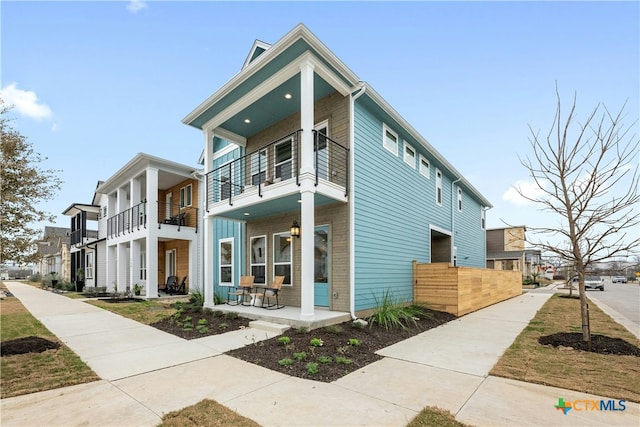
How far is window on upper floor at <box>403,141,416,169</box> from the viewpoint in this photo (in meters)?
12.1

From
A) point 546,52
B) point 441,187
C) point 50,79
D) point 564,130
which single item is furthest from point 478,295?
point 50,79

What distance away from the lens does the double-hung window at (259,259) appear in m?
10.9

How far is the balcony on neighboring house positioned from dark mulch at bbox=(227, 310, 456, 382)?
11.4 meters

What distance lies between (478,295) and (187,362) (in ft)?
35.7

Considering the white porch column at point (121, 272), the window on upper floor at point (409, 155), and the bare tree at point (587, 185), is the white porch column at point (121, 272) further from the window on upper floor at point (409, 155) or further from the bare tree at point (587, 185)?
the bare tree at point (587, 185)

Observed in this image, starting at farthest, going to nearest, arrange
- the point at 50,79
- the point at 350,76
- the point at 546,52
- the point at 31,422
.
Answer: the point at 50,79 → the point at 546,52 → the point at 350,76 → the point at 31,422

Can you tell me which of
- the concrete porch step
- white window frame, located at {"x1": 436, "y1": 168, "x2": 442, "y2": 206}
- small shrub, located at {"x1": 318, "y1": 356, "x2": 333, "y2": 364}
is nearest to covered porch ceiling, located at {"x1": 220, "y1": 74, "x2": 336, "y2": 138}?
the concrete porch step

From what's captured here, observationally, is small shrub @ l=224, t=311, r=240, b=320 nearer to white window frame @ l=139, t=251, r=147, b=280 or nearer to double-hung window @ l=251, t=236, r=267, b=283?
double-hung window @ l=251, t=236, r=267, b=283

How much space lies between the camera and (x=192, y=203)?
17.0 metres

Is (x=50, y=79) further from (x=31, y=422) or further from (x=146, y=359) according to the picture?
(x=31, y=422)

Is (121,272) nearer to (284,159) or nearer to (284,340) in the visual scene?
(284,159)

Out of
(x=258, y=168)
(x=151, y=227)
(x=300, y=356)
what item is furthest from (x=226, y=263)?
(x=300, y=356)

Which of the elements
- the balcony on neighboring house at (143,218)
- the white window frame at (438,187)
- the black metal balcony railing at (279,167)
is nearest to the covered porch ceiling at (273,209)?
the black metal balcony railing at (279,167)

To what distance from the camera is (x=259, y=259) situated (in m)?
11.2
